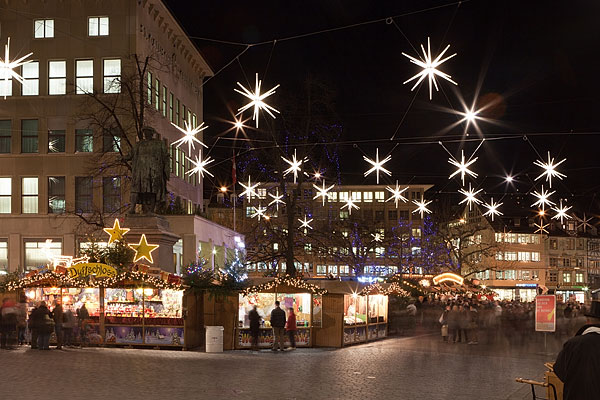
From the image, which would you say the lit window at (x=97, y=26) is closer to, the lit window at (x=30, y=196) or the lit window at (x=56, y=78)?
the lit window at (x=56, y=78)

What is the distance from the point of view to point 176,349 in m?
24.6

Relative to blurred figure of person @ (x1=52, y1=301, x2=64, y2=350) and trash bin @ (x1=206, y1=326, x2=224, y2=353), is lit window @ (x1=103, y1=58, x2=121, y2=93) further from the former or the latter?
trash bin @ (x1=206, y1=326, x2=224, y2=353)

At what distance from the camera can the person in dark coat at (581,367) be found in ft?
21.3

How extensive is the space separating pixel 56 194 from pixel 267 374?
28.2 meters

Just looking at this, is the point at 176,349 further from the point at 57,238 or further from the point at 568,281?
the point at 568,281

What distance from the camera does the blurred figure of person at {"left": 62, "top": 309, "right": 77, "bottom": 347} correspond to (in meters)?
24.2

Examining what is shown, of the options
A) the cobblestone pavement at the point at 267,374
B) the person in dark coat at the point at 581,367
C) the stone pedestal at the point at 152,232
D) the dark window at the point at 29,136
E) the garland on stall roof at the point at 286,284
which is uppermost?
the dark window at the point at 29,136

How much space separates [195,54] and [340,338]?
30.9m

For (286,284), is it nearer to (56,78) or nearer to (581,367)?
(581,367)

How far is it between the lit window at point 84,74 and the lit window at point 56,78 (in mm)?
735

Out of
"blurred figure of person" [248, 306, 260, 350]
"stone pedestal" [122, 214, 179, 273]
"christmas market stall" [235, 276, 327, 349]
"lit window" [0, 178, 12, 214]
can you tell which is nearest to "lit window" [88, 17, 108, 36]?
"lit window" [0, 178, 12, 214]

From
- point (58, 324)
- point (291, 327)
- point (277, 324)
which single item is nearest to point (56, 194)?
point (58, 324)

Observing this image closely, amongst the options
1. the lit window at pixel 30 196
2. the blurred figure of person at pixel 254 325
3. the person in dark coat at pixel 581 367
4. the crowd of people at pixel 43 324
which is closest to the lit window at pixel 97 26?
the lit window at pixel 30 196

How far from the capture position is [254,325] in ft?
81.7
